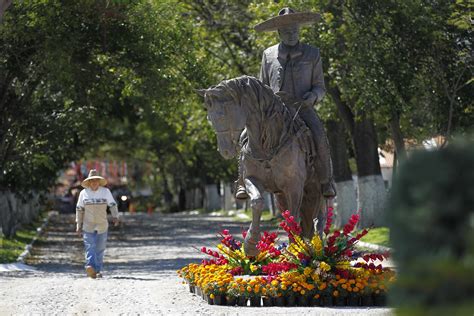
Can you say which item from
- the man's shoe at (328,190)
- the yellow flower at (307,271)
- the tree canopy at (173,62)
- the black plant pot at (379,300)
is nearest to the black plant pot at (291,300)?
the yellow flower at (307,271)

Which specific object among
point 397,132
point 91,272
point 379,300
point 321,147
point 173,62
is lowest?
point 379,300

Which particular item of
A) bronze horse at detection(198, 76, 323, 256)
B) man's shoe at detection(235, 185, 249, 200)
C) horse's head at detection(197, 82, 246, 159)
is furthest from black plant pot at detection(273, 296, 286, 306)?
horse's head at detection(197, 82, 246, 159)

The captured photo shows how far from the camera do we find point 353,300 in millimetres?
11656

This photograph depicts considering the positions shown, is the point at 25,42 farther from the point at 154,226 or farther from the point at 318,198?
the point at 154,226

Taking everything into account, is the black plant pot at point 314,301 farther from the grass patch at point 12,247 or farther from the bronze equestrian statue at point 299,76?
the grass patch at point 12,247

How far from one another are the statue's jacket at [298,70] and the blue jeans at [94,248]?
19.4ft

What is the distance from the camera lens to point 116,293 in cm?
1380

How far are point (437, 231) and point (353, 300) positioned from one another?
792cm

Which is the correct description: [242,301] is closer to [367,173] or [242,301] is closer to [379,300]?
[379,300]

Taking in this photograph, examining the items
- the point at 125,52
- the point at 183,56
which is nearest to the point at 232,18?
the point at 183,56

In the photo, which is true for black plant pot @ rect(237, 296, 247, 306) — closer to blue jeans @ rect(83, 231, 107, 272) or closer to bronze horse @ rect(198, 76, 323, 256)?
bronze horse @ rect(198, 76, 323, 256)

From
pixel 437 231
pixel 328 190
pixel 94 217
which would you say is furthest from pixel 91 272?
pixel 437 231

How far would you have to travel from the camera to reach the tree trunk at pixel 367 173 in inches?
1224

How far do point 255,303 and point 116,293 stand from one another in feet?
9.05
